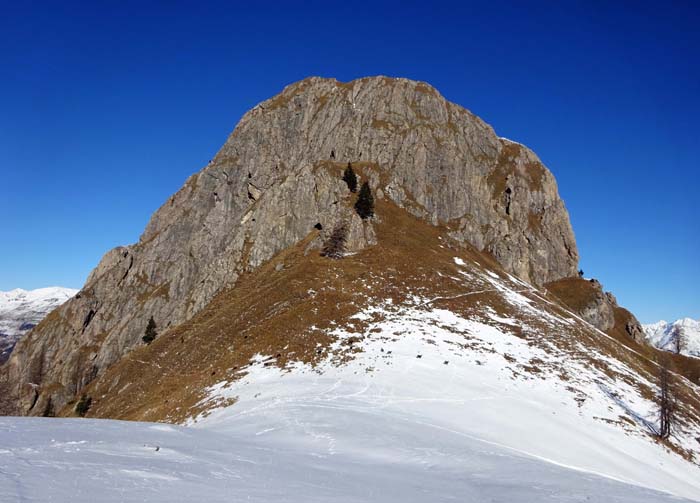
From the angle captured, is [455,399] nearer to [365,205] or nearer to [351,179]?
[365,205]

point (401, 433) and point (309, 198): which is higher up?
point (309, 198)

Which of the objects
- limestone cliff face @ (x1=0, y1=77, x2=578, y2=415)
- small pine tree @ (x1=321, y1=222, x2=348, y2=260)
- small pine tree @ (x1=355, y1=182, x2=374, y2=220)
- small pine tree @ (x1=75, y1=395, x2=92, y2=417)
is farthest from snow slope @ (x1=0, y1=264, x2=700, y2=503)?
limestone cliff face @ (x1=0, y1=77, x2=578, y2=415)

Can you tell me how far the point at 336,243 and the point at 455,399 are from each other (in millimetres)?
35592

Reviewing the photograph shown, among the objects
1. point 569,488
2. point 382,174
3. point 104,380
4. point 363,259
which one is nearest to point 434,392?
point 569,488

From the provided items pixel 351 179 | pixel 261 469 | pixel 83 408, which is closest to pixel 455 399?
pixel 261 469

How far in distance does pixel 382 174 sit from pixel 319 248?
39.5 metres

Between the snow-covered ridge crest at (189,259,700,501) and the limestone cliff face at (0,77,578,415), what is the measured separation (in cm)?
4308

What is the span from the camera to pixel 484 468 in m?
12.8

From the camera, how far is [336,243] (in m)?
57.4

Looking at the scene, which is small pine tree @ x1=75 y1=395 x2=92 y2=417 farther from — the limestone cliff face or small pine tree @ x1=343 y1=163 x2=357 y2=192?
small pine tree @ x1=343 y1=163 x2=357 y2=192

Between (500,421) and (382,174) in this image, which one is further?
(382,174)

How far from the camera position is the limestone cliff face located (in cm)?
8781

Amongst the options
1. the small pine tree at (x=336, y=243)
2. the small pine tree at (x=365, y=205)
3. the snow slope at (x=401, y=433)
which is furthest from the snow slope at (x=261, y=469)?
the small pine tree at (x=365, y=205)

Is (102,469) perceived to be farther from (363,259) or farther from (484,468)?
(363,259)
